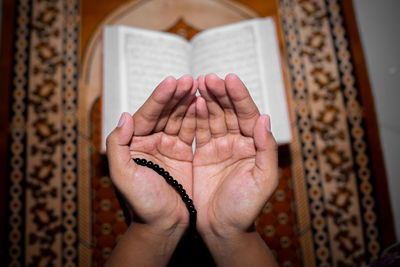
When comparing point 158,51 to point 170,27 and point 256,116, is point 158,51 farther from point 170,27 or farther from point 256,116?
point 256,116

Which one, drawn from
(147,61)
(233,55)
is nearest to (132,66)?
(147,61)

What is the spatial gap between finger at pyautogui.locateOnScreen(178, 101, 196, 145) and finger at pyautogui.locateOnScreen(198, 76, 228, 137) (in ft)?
0.12

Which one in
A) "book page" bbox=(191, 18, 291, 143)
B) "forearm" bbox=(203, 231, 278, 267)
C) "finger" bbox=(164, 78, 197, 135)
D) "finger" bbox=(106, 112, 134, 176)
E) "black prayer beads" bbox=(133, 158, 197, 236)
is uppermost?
"book page" bbox=(191, 18, 291, 143)

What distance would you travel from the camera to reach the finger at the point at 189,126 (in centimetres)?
62

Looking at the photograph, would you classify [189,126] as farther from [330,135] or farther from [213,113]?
[330,135]

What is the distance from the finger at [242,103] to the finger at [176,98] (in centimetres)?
9

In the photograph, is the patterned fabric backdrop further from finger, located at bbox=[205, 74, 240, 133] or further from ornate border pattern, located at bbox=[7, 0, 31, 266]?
finger, located at bbox=[205, 74, 240, 133]

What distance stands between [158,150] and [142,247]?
0.74 feet

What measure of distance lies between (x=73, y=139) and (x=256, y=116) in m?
0.81

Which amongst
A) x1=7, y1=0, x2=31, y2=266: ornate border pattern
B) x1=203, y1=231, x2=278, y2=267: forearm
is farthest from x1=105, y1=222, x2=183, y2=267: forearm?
x1=7, y1=0, x2=31, y2=266: ornate border pattern

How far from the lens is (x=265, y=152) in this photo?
0.55 metres

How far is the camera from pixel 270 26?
3.28 ft

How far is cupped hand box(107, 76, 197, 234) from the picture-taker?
21.6 inches

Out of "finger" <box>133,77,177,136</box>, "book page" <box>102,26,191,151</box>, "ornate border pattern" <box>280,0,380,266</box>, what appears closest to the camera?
"finger" <box>133,77,177,136</box>
